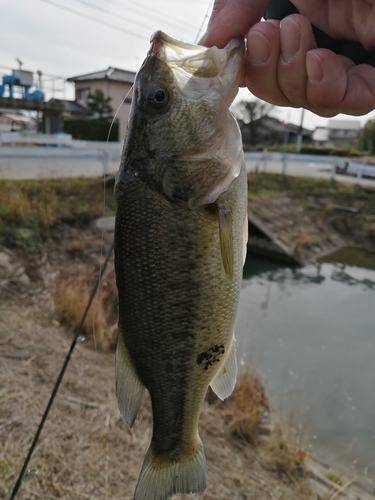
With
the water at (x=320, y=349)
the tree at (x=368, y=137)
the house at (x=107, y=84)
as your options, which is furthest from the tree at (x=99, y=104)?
the tree at (x=368, y=137)

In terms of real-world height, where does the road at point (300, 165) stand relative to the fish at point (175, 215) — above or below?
below

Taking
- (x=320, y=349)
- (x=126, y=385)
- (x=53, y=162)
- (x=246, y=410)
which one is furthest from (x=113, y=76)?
(x=126, y=385)

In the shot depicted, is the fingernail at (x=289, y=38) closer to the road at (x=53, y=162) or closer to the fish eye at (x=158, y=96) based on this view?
the fish eye at (x=158, y=96)

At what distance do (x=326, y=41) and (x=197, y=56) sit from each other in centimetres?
60

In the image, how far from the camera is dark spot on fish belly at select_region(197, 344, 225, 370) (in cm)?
171

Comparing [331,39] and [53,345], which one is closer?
[331,39]

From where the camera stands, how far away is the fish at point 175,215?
157cm

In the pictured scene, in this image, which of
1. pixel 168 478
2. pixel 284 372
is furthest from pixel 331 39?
pixel 284 372

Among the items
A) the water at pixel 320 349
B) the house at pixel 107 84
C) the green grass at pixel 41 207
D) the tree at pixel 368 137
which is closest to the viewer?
the water at pixel 320 349

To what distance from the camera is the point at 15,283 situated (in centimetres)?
747

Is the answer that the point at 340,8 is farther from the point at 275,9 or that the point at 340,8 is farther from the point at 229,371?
the point at 229,371

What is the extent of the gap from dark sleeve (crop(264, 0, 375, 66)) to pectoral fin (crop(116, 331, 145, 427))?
1405 mm

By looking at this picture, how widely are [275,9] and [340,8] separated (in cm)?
25

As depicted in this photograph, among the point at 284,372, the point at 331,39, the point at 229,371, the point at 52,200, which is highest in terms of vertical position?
the point at 331,39
